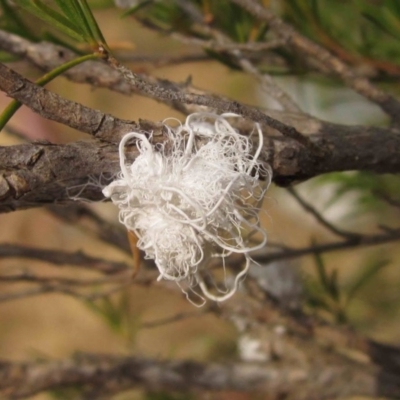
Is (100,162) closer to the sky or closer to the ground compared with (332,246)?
closer to the sky

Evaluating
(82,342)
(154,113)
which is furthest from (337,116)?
(82,342)

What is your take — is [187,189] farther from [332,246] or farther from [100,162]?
[332,246]

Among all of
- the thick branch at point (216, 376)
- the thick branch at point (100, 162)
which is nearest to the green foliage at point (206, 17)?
the thick branch at point (100, 162)

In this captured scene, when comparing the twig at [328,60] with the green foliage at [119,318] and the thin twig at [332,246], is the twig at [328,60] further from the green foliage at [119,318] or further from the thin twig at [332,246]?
the green foliage at [119,318]

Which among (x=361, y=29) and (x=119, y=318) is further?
(x=119, y=318)

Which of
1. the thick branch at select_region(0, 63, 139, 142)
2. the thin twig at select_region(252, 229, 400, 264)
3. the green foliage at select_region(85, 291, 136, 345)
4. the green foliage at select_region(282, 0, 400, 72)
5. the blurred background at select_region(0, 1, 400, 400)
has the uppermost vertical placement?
the thick branch at select_region(0, 63, 139, 142)

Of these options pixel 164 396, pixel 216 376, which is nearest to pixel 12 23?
pixel 216 376

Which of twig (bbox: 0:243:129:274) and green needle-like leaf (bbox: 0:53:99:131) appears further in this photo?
twig (bbox: 0:243:129:274)

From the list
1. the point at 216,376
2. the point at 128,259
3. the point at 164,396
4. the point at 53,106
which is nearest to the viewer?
the point at 53,106

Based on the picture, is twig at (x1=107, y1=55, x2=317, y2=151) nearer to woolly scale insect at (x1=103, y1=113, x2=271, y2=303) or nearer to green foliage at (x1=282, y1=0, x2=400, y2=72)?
woolly scale insect at (x1=103, y1=113, x2=271, y2=303)

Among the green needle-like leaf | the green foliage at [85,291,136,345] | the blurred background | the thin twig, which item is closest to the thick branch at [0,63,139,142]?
the green needle-like leaf
